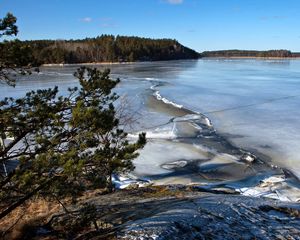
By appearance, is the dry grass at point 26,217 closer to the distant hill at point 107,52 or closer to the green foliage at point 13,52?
the green foliage at point 13,52

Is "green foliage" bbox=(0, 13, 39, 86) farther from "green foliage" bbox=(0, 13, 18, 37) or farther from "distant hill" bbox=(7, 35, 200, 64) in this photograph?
"distant hill" bbox=(7, 35, 200, 64)

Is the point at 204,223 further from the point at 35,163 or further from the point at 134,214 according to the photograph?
the point at 35,163

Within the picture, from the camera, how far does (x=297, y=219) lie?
666 cm

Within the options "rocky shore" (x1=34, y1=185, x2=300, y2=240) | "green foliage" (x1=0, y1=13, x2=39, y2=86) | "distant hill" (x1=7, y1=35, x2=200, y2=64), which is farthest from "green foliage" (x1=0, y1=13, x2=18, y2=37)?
"distant hill" (x1=7, y1=35, x2=200, y2=64)

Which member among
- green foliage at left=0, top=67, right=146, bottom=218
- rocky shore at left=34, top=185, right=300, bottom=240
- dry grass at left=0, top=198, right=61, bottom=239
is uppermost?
green foliage at left=0, top=67, right=146, bottom=218

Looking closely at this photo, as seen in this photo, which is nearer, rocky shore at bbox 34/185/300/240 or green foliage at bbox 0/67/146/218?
green foliage at bbox 0/67/146/218

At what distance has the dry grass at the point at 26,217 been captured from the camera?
7233mm

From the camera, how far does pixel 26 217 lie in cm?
886

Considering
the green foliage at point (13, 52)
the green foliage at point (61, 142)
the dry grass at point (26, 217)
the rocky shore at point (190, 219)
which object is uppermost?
the green foliage at point (13, 52)

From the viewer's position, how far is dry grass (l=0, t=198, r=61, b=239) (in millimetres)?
7233

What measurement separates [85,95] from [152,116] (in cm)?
1595

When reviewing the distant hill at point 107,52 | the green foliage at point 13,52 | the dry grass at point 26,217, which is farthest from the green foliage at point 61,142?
the distant hill at point 107,52

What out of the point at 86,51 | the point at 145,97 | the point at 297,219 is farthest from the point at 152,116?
the point at 86,51

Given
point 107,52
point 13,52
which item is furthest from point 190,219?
point 107,52
